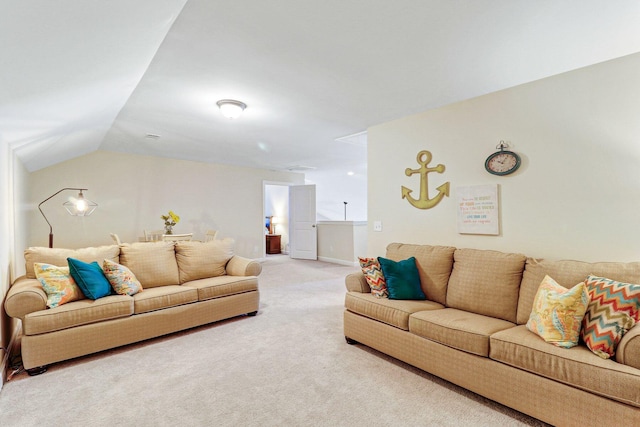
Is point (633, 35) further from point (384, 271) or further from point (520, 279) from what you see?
point (384, 271)

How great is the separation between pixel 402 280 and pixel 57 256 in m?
3.20

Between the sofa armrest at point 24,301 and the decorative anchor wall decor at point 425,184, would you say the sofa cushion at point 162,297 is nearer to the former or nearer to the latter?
the sofa armrest at point 24,301

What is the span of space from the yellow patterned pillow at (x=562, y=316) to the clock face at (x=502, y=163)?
3.92 ft

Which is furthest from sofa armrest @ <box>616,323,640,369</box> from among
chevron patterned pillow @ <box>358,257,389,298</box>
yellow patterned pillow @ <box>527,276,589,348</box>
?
chevron patterned pillow @ <box>358,257,389,298</box>

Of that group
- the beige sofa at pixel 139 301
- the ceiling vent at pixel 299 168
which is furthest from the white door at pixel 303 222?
the beige sofa at pixel 139 301

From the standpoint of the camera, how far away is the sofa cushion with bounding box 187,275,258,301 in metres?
3.23

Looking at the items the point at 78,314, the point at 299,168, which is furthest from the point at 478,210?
the point at 299,168

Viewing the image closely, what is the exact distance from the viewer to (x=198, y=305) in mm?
3139

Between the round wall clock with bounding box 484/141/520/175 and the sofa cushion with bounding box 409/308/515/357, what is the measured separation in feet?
4.31

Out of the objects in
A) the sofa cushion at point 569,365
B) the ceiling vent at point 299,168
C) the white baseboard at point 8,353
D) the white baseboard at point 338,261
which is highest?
the ceiling vent at point 299,168

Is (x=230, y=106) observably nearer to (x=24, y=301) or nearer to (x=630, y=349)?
(x=24, y=301)

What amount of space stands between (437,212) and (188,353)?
109 inches

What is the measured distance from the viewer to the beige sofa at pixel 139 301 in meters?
2.33

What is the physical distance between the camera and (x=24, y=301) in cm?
233
